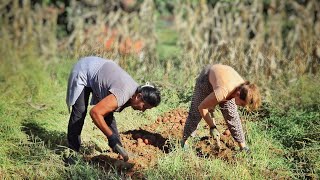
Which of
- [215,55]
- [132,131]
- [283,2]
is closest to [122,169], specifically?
[132,131]

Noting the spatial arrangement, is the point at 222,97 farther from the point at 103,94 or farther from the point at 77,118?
the point at 77,118

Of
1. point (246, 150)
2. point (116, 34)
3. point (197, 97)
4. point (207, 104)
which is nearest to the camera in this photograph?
point (207, 104)

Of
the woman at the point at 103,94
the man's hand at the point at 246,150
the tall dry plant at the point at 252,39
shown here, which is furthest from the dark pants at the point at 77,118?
the tall dry plant at the point at 252,39

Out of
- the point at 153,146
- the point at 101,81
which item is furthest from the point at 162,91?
the point at 101,81

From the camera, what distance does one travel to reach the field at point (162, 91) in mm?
4566

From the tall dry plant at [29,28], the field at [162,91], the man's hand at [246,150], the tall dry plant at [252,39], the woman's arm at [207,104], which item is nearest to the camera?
the woman's arm at [207,104]

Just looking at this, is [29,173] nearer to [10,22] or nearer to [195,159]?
Answer: [195,159]

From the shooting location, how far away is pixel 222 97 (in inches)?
172

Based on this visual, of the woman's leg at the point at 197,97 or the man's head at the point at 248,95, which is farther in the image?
the woman's leg at the point at 197,97

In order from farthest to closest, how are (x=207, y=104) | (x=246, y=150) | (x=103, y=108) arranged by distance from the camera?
1. (x=246, y=150)
2. (x=207, y=104)
3. (x=103, y=108)

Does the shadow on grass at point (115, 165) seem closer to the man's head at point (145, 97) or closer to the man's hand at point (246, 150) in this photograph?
the man's head at point (145, 97)

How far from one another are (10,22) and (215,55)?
429 cm

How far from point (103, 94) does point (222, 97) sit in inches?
43.4

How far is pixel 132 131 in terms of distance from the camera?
5.88 metres
